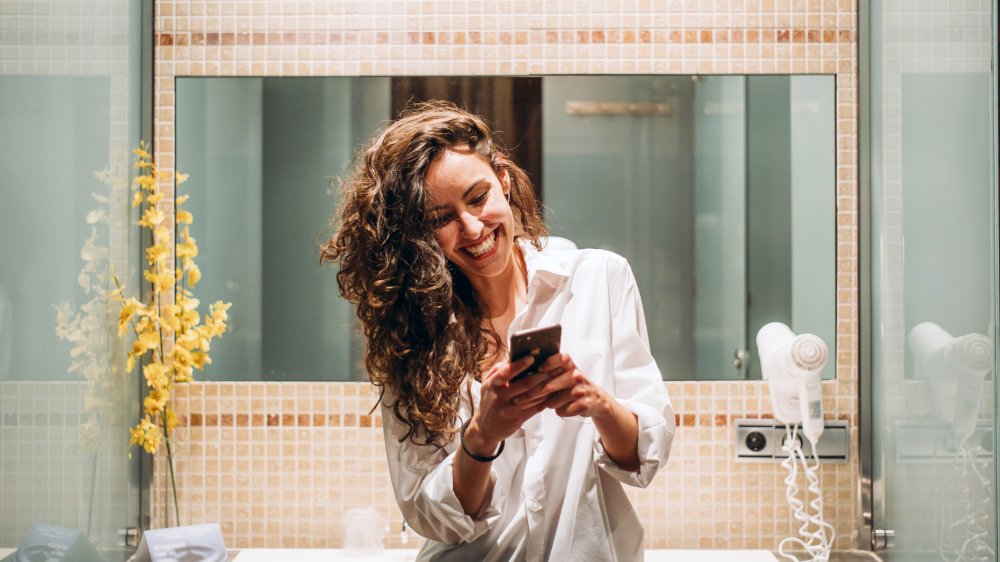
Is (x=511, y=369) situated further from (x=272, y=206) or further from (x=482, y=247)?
(x=272, y=206)

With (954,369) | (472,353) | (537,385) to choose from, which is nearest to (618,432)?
(537,385)

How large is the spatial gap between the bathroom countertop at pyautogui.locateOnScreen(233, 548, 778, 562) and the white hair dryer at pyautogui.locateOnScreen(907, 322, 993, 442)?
59 cm

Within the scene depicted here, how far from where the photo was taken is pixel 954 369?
166 centimetres

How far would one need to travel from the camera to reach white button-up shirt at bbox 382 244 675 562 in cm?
133

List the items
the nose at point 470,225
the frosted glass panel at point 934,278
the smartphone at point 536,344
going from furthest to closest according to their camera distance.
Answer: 1. the frosted glass panel at point 934,278
2. the nose at point 470,225
3. the smartphone at point 536,344

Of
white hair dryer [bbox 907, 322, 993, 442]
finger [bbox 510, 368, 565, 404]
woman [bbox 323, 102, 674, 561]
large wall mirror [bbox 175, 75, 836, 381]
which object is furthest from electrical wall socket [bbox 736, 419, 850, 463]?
finger [bbox 510, 368, 565, 404]

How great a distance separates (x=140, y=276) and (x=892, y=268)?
→ 5.56ft

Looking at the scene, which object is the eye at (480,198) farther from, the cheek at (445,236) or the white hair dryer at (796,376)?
the white hair dryer at (796,376)

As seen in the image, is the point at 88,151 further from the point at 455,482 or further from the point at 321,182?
the point at 455,482

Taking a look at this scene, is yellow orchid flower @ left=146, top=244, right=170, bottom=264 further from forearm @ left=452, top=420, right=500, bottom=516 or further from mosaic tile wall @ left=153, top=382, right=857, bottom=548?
forearm @ left=452, top=420, right=500, bottom=516

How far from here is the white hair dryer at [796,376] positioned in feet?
6.55

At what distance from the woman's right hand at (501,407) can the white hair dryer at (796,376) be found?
0.99 metres

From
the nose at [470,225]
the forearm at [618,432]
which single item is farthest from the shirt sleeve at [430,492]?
the nose at [470,225]

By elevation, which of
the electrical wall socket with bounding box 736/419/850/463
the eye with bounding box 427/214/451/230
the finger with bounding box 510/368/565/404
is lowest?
the electrical wall socket with bounding box 736/419/850/463
